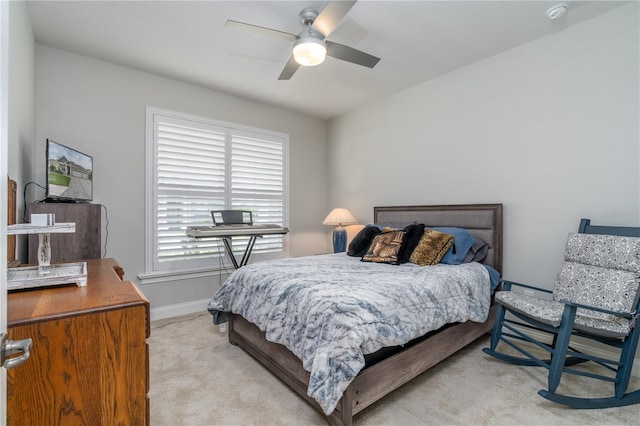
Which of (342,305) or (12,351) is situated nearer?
(12,351)

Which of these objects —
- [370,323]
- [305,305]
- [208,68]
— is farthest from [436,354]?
[208,68]

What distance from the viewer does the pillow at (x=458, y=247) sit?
2842 mm

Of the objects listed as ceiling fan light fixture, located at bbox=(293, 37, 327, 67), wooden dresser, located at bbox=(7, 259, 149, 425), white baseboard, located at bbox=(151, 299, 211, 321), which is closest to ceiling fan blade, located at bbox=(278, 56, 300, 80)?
ceiling fan light fixture, located at bbox=(293, 37, 327, 67)

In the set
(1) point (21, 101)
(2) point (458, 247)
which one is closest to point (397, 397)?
(2) point (458, 247)

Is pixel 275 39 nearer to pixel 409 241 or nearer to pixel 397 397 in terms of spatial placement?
pixel 409 241

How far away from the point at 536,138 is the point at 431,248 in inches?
55.2

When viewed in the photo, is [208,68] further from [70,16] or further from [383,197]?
[383,197]

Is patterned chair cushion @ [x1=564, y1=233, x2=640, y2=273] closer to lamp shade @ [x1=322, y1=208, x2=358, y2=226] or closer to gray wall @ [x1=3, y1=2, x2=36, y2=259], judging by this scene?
lamp shade @ [x1=322, y1=208, x2=358, y2=226]

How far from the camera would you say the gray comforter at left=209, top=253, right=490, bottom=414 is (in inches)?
62.4

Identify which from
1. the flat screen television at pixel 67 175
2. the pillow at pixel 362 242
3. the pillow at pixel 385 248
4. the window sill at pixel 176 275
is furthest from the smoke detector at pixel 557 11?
the window sill at pixel 176 275

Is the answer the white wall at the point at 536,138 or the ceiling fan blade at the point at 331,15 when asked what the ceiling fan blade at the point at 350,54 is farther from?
the white wall at the point at 536,138

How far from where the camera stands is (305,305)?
6.11ft

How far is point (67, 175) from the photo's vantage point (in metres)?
2.49

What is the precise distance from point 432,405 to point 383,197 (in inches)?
106
